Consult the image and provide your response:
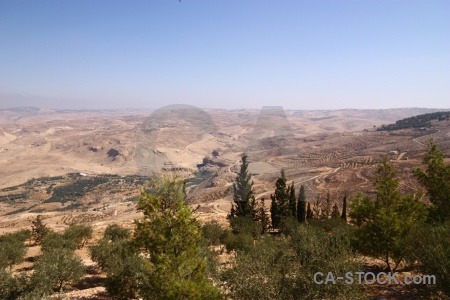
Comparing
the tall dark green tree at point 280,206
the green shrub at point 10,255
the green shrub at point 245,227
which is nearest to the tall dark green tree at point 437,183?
the tall dark green tree at point 280,206

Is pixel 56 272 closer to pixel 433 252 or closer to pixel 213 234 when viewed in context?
pixel 213 234

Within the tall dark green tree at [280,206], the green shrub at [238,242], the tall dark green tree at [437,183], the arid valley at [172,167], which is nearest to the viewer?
the tall dark green tree at [437,183]

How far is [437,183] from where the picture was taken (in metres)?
22.5

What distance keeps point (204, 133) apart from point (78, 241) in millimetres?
168840

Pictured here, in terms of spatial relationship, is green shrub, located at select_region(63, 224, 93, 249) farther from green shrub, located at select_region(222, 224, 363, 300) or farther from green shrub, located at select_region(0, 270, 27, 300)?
green shrub, located at select_region(222, 224, 363, 300)

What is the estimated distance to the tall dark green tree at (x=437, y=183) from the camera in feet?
70.5

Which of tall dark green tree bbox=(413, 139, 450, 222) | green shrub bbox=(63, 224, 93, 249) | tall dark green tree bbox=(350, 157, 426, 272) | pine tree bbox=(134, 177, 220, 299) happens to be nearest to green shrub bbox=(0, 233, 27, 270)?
green shrub bbox=(63, 224, 93, 249)

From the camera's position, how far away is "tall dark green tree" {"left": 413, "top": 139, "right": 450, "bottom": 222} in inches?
846

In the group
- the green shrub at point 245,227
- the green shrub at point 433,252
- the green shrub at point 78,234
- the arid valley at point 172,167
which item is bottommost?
the arid valley at point 172,167

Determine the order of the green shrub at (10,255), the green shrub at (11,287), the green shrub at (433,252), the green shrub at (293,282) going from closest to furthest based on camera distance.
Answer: the green shrub at (293,282) < the green shrub at (433,252) < the green shrub at (11,287) < the green shrub at (10,255)

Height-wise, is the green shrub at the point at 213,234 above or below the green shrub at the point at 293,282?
below

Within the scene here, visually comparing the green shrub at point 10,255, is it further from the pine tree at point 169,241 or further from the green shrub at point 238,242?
the green shrub at point 238,242

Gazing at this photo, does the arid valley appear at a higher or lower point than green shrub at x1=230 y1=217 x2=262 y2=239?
lower

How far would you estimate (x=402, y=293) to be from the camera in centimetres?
1298
